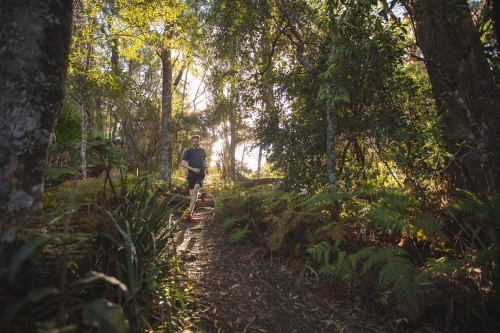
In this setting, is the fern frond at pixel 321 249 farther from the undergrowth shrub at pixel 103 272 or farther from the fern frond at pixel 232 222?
Result: the fern frond at pixel 232 222

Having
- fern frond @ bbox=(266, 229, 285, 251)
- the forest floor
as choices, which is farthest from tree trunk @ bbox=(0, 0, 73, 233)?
fern frond @ bbox=(266, 229, 285, 251)

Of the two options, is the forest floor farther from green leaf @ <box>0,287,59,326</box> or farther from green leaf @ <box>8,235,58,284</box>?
green leaf @ <box>8,235,58,284</box>

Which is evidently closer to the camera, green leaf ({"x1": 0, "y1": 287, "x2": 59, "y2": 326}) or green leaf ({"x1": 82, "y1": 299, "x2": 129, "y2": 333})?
green leaf ({"x1": 0, "y1": 287, "x2": 59, "y2": 326})

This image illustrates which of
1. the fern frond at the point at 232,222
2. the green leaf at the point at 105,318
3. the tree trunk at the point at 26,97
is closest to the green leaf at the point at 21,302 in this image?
the green leaf at the point at 105,318

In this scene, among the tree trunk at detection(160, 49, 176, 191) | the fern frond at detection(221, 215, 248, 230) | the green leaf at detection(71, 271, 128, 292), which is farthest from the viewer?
the tree trunk at detection(160, 49, 176, 191)

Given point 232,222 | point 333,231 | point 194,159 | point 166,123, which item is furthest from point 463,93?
point 166,123

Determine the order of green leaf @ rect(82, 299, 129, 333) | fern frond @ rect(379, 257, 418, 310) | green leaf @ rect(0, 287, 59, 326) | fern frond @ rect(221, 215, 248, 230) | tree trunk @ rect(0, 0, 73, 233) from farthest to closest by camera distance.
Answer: fern frond @ rect(221, 215, 248, 230)
fern frond @ rect(379, 257, 418, 310)
tree trunk @ rect(0, 0, 73, 233)
green leaf @ rect(82, 299, 129, 333)
green leaf @ rect(0, 287, 59, 326)

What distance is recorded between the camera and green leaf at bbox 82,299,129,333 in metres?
1.10

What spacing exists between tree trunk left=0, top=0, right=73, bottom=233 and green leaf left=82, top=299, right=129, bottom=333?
3.46 ft

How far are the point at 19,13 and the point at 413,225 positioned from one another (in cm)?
410

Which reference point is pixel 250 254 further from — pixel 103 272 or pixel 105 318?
pixel 105 318

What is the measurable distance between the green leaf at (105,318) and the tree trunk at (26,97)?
1.05 metres

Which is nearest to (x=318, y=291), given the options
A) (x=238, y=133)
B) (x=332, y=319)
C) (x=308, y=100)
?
(x=332, y=319)

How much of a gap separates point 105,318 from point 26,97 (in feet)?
5.10
